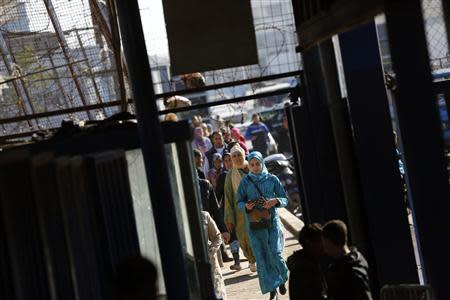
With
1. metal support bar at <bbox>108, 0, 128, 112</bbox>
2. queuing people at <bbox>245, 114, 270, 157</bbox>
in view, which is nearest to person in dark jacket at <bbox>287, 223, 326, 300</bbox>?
metal support bar at <bbox>108, 0, 128, 112</bbox>

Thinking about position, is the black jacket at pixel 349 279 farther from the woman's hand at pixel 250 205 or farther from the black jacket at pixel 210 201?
the black jacket at pixel 210 201

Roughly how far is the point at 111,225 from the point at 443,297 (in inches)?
89.9

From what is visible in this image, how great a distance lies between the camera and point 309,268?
27.8ft

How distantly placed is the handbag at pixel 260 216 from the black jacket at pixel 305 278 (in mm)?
4539

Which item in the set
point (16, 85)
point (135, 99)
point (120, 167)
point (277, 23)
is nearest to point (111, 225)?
point (120, 167)

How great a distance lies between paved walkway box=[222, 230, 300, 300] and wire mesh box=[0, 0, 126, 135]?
2945mm

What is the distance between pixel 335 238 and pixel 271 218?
17.8ft

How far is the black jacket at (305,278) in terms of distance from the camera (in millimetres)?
8477

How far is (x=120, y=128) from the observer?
7652mm

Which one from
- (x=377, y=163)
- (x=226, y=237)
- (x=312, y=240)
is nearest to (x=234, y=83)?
(x=377, y=163)

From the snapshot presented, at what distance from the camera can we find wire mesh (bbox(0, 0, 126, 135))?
12.3m

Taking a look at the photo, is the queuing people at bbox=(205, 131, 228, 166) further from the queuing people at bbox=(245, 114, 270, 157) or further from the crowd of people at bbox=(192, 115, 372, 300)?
the queuing people at bbox=(245, 114, 270, 157)

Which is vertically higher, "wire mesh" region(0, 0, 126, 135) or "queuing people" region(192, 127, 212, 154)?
"wire mesh" region(0, 0, 126, 135)

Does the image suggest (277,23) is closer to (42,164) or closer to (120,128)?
(120,128)
